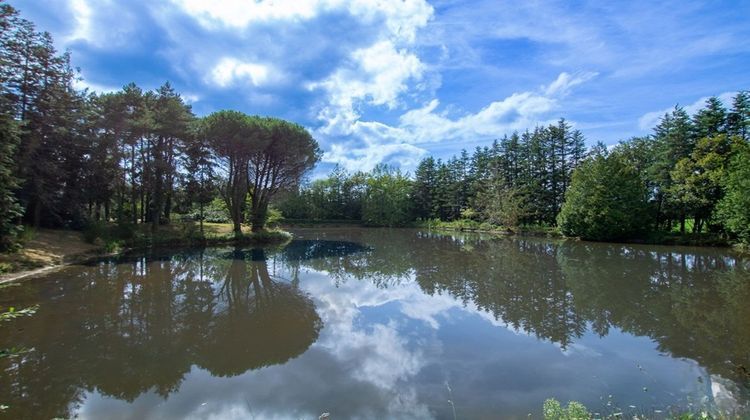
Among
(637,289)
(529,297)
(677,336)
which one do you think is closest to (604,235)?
(637,289)

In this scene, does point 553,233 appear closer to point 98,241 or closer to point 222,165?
point 222,165

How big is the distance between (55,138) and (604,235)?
1293 inches

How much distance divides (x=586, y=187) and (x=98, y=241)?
3111 cm

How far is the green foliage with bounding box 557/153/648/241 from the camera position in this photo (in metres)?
25.8

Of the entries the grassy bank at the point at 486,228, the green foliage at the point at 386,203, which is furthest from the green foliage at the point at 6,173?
the green foliage at the point at 386,203

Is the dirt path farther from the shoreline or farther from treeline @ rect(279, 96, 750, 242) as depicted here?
treeline @ rect(279, 96, 750, 242)

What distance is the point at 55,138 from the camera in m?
17.4

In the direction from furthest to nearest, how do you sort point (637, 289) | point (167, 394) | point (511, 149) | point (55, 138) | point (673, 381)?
point (511, 149) → point (55, 138) → point (637, 289) → point (673, 381) → point (167, 394)

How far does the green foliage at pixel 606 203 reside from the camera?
2584 cm

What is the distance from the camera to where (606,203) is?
1032 inches

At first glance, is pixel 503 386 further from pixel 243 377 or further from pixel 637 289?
pixel 637 289

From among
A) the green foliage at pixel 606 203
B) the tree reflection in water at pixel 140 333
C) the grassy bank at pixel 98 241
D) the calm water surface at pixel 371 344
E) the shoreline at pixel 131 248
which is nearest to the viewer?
the calm water surface at pixel 371 344

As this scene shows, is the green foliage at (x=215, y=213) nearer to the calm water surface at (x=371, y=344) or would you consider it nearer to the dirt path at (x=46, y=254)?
the dirt path at (x=46, y=254)

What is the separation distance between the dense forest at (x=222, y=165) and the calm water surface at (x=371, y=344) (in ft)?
20.3
